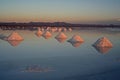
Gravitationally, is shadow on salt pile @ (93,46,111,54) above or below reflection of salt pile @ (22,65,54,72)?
below

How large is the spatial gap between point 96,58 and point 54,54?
6.08ft

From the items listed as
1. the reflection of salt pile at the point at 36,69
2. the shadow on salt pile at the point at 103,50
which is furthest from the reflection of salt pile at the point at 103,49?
the reflection of salt pile at the point at 36,69

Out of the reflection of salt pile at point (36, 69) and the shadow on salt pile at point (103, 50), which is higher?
the reflection of salt pile at point (36, 69)

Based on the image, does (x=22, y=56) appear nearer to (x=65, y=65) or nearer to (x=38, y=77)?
(x=65, y=65)

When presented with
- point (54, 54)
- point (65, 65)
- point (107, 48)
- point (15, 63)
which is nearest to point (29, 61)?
point (15, 63)

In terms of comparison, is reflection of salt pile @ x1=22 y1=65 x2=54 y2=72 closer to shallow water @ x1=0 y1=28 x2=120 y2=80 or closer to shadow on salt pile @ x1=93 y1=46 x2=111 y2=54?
shallow water @ x1=0 y1=28 x2=120 y2=80

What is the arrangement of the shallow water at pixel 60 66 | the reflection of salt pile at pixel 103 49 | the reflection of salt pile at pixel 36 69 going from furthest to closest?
1. the reflection of salt pile at pixel 103 49
2. the reflection of salt pile at pixel 36 69
3. the shallow water at pixel 60 66

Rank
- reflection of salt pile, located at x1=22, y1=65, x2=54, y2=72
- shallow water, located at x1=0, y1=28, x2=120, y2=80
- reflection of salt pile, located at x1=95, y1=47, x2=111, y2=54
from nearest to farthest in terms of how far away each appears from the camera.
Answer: shallow water, located at x1=0, y1=28, x2=120, y2=80, reflection of salt pile, located at x1=22, y1=65, x2=54, y2=72, reflection of salt pile, located at x1=95, y1=47, x2=111, y2=54

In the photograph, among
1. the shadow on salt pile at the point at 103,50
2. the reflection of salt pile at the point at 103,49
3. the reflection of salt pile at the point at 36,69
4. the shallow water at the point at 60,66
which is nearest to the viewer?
the shallow water at the point at 60,66

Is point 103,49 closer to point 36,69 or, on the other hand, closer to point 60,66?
point 60,66

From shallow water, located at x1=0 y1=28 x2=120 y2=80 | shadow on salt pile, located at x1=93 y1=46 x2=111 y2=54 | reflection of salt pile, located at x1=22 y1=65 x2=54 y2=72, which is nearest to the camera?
shallow water, located at x1=0 y1=28 x2=120 y2=80

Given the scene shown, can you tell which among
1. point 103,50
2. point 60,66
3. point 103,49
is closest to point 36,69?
point 60,66

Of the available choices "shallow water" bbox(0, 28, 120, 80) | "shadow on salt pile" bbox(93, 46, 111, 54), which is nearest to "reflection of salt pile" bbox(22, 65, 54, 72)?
"shallow water" bbox(0, 28, 120, 80)

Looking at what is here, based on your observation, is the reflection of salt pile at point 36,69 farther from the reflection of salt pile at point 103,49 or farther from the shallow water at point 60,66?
the reflection of salt pile at point 103,49
